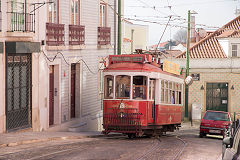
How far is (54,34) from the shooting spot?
22219 millimetres

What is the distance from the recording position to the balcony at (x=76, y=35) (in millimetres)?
24656

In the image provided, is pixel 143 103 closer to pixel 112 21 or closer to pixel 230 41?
pixel 112 21

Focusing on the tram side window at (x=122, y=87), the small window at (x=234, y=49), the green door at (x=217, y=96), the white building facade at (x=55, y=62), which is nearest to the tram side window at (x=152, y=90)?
the tram side window at (x=122, y=87)

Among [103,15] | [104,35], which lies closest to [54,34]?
[104,35]

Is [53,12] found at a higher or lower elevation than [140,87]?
higher

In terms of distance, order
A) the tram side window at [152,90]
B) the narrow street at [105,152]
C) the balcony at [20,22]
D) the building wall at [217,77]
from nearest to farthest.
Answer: the narrow street at [105,152] → the balcony at [20,22] → the tram side window at [152,90] → the building wall at [217,77]

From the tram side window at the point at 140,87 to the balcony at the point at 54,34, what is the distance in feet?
16.0

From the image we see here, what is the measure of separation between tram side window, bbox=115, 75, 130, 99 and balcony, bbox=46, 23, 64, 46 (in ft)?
14.4

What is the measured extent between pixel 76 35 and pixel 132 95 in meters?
7.84

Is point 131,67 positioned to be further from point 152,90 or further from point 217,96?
point 217,96

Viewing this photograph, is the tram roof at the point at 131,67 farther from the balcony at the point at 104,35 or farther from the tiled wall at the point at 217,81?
the tiled wall at the point at 217,81

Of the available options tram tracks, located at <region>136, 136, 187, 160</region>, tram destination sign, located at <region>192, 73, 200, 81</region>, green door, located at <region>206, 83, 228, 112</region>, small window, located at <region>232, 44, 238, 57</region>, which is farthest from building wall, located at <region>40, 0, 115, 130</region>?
small window, located at <region>232, 44, 238, 57</region>

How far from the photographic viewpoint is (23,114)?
A: 19438mm

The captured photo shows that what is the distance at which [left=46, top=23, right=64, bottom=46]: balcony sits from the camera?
2148cm
